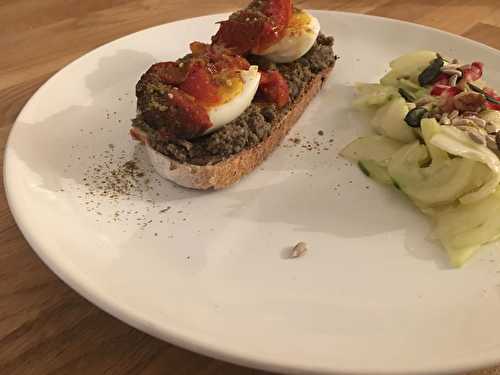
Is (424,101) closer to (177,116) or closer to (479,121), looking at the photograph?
(479,121)

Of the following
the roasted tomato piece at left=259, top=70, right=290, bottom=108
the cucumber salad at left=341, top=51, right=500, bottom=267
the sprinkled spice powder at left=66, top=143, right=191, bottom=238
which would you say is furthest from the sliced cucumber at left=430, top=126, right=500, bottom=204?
the sprinkled spice powder at left=66, top=143, right=191, bottom=238

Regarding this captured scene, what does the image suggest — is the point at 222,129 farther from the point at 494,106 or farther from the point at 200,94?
the point at 494,106

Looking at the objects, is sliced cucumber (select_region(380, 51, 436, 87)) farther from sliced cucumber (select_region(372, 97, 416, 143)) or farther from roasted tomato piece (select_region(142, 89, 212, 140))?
roasted tomato piece (select_region(142, 89, 212, 140))

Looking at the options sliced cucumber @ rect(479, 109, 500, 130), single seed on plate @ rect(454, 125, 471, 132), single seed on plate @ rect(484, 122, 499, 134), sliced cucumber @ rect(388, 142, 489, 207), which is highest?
single seed on plate @ rect(454, 125, 471, 132)

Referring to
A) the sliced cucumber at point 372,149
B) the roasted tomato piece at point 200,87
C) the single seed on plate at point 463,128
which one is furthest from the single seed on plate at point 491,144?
the roasted tomato piece at point 200,87

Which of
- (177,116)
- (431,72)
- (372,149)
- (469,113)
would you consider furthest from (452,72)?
(177,116)

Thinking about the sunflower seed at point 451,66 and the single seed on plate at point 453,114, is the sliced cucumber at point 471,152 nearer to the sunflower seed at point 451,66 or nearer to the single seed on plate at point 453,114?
the single seed on plate at point 453,114

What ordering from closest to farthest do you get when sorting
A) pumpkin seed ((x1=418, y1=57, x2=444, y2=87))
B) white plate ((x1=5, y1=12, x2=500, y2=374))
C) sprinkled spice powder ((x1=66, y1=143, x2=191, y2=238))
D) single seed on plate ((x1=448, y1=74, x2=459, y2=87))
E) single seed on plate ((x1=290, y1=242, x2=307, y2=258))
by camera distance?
1. white plate ((x1=5, y1=12, x2=500, y2=374))
2. single seed on plate ((x1=290, y1=242, x2=307, y2=258))
3. sprinkled spice powder ((x1=66, y1=143, x2=191, y2=238))
4. single seed on plate ((x1=448, y1=74, x2=459, y2=87))
5. pumpkin seed ((x1=418, y1=57, x2=444, y2=87))
